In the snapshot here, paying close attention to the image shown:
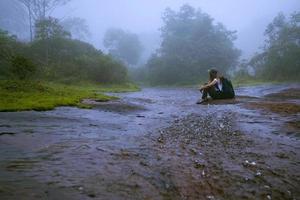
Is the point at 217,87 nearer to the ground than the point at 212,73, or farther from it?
nearer to the ground

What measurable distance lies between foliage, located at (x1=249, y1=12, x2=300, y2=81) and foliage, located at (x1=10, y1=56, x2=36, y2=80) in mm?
30158

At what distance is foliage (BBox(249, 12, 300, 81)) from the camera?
119ft

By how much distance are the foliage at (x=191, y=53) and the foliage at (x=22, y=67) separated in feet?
101

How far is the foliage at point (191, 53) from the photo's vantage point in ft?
149

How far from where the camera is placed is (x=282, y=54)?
37312 millimetres

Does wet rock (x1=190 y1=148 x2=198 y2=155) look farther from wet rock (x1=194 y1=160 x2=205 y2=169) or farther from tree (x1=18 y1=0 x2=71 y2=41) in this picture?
tree (x1=18 y1=0 x2=71 y2=41)

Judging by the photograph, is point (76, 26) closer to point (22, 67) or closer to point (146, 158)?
point (22, 67)

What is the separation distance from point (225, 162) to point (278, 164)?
73 cm

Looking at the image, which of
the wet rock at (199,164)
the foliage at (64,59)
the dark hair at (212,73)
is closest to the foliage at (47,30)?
the foliage at (64,59)

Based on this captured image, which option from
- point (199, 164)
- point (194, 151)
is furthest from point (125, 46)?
point (199, 164)

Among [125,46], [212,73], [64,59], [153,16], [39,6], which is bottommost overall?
[212,73]

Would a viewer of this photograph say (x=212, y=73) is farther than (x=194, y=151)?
Yes

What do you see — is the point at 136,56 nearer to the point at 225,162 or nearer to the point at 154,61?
the point at 154,61

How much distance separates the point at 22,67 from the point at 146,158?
1259 cm
